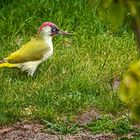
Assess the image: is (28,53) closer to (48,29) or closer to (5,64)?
(5,64)

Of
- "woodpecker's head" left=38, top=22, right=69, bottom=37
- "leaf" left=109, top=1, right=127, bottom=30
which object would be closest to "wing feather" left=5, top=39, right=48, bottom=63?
"woodpecker's head" left=38, top=22, right=69, bottom=37

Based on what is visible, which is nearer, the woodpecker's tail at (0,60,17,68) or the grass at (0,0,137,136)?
the grass at (0,0,137,136)

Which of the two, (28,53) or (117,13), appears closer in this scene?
(117,13)

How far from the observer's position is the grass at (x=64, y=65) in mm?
4664

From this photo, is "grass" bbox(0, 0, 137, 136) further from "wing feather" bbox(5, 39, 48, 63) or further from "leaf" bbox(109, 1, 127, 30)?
"leaf" bbox(109, 1, 127, 30)

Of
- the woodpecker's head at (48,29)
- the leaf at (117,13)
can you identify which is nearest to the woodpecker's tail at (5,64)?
the woodpecker's head at (48,29)

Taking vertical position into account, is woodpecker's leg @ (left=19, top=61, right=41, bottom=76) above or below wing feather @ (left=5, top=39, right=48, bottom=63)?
below

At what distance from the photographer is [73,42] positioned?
20.8ft

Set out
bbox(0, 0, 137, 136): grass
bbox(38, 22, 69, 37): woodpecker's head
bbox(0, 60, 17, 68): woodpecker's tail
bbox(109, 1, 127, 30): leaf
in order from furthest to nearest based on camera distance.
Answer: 1. bbox(38, 22, 69, 37): woodpecker's head
2. bbox(0, 60, 17, 68): woodpecker's tail
3. bbox(0, 0, 137, 136): grass
4. bbox(109, 1, 127, 30): leaf

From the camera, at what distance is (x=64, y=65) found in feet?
18.4

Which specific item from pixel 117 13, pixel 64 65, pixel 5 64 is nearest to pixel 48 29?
pixel 64 65

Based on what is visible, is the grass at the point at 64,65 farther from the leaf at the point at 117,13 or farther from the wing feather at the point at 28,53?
the leaf at the point at 117,13

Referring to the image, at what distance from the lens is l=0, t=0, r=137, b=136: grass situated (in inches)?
184

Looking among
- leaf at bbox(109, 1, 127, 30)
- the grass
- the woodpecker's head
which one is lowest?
the grass
